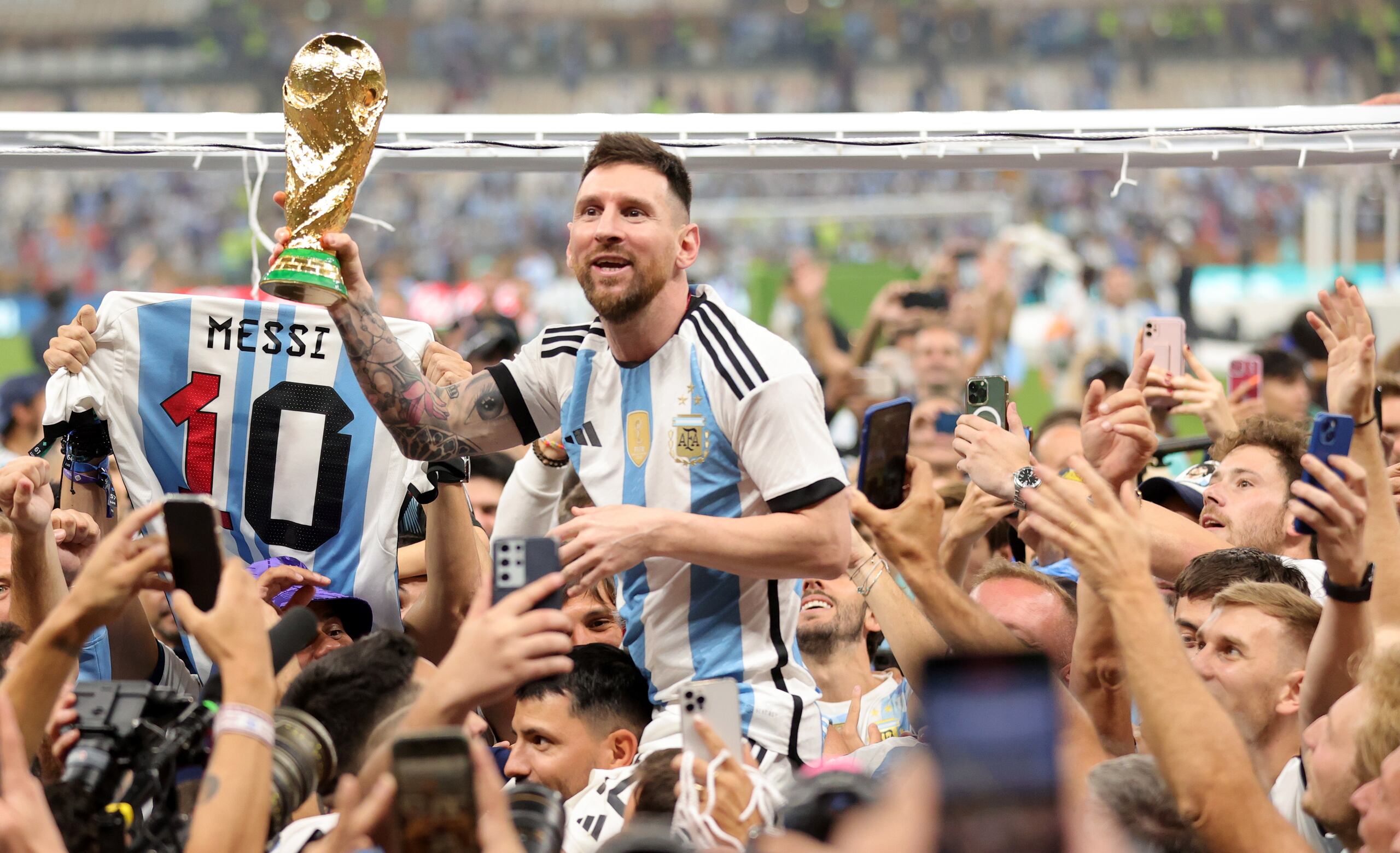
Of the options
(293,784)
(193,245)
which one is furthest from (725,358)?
(193,245)

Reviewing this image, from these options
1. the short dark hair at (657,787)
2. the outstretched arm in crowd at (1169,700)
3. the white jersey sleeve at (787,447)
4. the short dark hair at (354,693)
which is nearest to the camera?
the outstretched arm in crowd at (1169,700)

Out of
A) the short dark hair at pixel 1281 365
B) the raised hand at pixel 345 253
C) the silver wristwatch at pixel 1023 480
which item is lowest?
the silver wristwatch at pixel 1023 480

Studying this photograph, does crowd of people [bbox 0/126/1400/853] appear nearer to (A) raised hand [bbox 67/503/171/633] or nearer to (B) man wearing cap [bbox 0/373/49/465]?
(A) raised hand [bbox 67/503/171/633]

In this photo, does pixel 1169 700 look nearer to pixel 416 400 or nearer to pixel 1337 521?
pixel 1337 521

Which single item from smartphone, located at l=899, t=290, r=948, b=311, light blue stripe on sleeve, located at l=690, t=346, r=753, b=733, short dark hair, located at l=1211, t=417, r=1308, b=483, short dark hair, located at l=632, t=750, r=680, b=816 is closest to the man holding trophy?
light blue stripe on sleeve, located at l=690, t=346, r=753, b=733

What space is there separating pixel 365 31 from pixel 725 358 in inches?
1208

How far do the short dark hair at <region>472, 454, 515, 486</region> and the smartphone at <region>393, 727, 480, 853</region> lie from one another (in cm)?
394

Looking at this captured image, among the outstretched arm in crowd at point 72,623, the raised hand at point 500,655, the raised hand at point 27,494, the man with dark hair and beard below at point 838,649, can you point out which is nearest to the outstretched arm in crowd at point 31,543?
the raised hand at point 27,494

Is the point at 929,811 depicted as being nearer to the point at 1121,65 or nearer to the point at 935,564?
the point at 935,564

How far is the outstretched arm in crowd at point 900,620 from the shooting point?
337 cm

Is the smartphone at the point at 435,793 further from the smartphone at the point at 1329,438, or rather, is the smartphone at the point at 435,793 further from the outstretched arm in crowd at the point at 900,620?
the smartphone at the point at 1329,438

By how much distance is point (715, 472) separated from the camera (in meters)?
3.21

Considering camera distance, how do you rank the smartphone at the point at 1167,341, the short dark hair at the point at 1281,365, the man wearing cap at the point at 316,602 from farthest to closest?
the short dark hair at the point at 1281,365, the smartphone at the point at 1167,341, the man wearing cap at the point at 316,602

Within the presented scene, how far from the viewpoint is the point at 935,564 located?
326 centimetres
